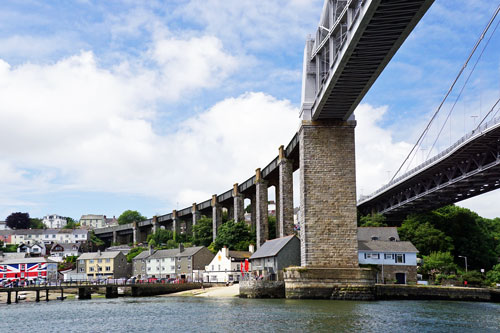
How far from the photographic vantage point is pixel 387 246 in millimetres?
56844

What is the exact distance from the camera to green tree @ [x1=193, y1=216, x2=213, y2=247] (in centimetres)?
9431

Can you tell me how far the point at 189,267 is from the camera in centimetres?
8162

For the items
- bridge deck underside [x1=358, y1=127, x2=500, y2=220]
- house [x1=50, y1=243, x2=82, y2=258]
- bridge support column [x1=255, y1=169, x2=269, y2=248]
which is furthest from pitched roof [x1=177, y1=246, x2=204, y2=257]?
house [x1=50, y1=243, x2=82, y2=258]

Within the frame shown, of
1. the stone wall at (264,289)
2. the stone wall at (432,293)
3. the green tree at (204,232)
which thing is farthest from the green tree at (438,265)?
the green tree at (204,232)

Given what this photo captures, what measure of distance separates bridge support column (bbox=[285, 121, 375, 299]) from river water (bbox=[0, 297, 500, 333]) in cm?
534

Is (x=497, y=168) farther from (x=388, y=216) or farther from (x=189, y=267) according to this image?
(x=189, y=267)

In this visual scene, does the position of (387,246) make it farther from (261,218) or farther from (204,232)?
(204,232)

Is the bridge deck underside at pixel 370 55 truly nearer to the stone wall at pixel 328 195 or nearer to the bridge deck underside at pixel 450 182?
the stone wall at pixel 328 195

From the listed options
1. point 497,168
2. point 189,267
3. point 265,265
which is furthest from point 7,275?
point 497,168

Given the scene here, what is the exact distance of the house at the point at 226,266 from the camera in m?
71.1

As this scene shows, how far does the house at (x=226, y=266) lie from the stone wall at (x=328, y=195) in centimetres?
2378

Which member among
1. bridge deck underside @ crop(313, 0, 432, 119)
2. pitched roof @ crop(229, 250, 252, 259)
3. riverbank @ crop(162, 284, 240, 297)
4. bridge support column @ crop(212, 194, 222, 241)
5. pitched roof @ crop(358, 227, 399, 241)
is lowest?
riverbank @ crop(162, 284, 240, 297)

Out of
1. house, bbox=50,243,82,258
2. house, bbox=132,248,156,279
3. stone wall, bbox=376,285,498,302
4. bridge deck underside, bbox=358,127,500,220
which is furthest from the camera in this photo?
house, bbox=50,243,82,258

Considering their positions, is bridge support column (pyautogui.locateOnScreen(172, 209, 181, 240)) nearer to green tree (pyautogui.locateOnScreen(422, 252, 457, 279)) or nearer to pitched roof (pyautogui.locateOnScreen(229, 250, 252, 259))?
pitched roof (pyautogui.locateOnScreen(229, 250, 252, 259))
